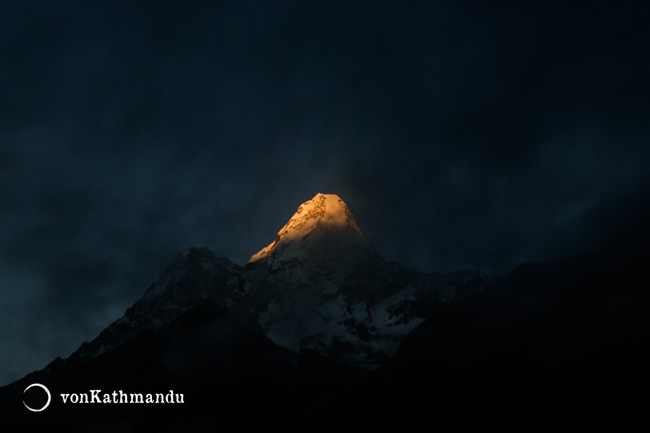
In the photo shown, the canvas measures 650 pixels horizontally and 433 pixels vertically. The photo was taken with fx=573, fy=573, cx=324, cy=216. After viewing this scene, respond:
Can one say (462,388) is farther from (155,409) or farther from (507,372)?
(155,409)

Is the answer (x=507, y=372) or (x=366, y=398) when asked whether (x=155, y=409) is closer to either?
(x=366, y=398)

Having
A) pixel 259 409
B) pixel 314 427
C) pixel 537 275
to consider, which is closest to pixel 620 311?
pixel 537 275

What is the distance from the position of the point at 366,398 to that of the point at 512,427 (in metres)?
43.9

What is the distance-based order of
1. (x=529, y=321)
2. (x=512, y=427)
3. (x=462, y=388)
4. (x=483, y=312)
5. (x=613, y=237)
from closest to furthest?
(x=512, y=427) → (x=462, y=388) → (x=529, y=321) → (x=613, y=237) → (x=483, y=312)

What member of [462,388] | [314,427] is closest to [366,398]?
[314,427]

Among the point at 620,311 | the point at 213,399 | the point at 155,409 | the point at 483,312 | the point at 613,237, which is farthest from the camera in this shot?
the point at 213,399

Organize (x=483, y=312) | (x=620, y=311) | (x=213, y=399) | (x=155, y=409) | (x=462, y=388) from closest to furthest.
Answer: (x=620, y=311) < (x=462, y=388) < (x=483, y=312) < (x=155, y=409) < (x=213, y=399)

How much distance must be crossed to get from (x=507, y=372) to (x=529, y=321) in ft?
72.9

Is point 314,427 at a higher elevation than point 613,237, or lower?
lower

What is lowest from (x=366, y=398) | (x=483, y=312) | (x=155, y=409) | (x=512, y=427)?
(x=512, y=427)

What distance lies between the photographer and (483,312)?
495 ft

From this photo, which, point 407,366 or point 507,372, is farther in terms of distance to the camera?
point 407,366

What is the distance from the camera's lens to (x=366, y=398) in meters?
133

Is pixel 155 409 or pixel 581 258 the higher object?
pixel 155 409
